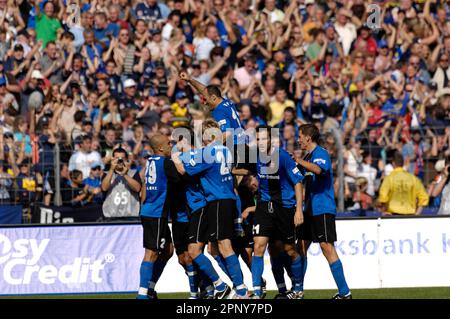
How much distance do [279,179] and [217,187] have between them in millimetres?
1039

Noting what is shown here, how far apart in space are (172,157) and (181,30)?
32.7 feet

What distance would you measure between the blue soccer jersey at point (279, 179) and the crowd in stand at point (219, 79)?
4.74 m

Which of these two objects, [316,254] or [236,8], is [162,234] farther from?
[236,8]

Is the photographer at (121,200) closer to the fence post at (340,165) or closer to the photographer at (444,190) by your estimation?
the fence post at (340,165)

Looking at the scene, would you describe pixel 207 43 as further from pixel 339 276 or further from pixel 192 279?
pixel 339 276

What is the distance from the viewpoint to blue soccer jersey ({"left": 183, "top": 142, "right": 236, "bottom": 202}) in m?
15.3

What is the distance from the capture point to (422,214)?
Answer: 19547mm

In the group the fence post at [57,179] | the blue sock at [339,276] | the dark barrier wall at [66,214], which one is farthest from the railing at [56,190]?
the blue sock at [339,276]

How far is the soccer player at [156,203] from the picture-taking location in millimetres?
15656

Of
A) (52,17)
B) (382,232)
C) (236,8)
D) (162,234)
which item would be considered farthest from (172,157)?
(236,8)

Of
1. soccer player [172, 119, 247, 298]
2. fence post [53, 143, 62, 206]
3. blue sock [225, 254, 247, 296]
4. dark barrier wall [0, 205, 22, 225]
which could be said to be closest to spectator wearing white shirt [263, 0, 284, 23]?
fence post [53, 143, 62, 206]

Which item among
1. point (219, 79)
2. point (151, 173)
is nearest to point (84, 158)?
point (219, 79)

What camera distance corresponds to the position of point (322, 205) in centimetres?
1580

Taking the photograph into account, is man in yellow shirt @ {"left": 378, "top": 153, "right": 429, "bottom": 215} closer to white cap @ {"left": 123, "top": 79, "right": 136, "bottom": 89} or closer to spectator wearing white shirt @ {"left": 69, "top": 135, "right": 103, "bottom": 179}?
spectator wearing white shirt @ {"left": 69, "top": 135, "right": 103, "bottom": 179}
